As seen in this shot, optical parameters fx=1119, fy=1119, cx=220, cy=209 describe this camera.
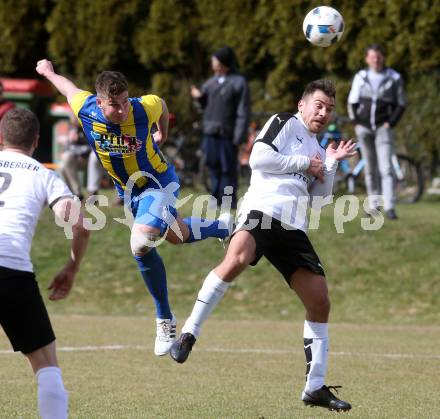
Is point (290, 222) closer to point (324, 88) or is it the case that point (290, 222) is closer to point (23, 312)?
point (324, 88)

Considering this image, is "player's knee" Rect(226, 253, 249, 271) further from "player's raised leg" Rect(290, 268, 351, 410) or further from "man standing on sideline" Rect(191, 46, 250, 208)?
"man standing on sideline" Rect(191, 46, 250, 208)

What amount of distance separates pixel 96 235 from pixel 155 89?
640cm

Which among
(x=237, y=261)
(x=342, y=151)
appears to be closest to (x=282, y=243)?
(x=237, y=261)

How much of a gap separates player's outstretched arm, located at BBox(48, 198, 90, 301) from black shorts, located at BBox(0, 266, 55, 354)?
195 mm

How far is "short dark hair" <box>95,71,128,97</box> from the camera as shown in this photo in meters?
8.47

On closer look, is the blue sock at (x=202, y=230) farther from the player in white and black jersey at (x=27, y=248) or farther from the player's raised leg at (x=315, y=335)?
the player in white and black jersey at (x=27, y=248)

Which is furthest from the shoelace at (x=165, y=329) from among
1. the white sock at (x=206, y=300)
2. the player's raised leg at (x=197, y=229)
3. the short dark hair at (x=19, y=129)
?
the short dark hair at (x=19, y=129)

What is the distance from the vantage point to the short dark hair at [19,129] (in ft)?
20.0

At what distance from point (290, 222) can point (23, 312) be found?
7.96 ft

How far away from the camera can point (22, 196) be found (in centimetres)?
603

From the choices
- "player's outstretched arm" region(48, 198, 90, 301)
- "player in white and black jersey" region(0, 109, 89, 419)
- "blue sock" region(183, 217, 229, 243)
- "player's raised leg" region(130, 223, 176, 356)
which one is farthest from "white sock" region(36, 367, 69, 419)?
"blue sock" region(183, 217, 229, 243)

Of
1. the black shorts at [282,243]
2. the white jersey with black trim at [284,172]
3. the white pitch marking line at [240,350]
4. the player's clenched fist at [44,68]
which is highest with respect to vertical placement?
the player's clenched fist at [44,68]

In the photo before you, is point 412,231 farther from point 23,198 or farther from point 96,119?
point 23,198

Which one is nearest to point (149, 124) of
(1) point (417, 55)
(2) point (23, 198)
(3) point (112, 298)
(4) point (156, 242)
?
(4) point (156, 242)
